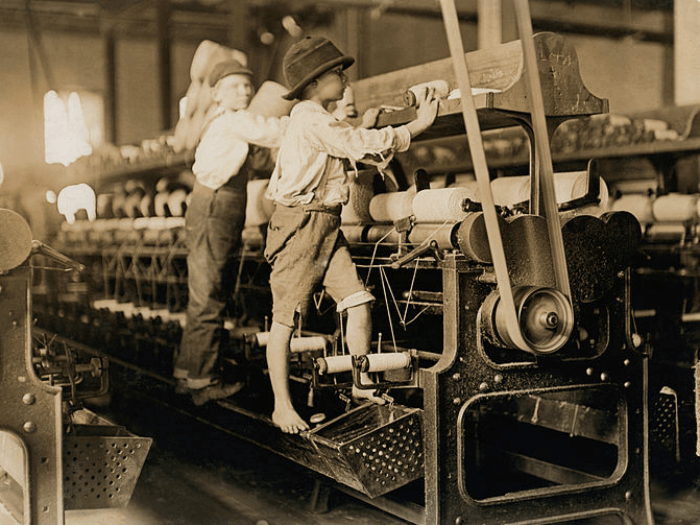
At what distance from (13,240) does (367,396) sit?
1.33 m

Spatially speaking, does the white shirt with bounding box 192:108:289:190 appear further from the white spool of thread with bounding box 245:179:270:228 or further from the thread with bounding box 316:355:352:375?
the thread with bounding box 316:355:352:375

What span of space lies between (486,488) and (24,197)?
7.18ft

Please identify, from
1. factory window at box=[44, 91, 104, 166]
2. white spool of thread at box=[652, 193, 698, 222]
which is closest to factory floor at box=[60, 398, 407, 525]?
factory window at box=[44, 91, 104, 166]

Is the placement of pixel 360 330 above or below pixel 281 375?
above

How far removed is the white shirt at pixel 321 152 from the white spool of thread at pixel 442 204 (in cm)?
22

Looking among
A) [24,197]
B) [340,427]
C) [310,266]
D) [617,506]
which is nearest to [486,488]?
[617,506]

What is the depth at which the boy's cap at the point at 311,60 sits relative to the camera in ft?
10.5

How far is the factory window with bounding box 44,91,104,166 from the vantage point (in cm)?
350

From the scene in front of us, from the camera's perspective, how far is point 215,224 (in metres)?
4.05

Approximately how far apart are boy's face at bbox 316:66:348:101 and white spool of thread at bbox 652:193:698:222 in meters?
1.85

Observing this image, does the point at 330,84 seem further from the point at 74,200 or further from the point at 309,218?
the point at 74,200

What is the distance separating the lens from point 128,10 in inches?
153

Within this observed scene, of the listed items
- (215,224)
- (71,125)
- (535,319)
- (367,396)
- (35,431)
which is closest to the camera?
(535,319)

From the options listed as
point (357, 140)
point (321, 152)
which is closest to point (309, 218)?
point (321, 152)
